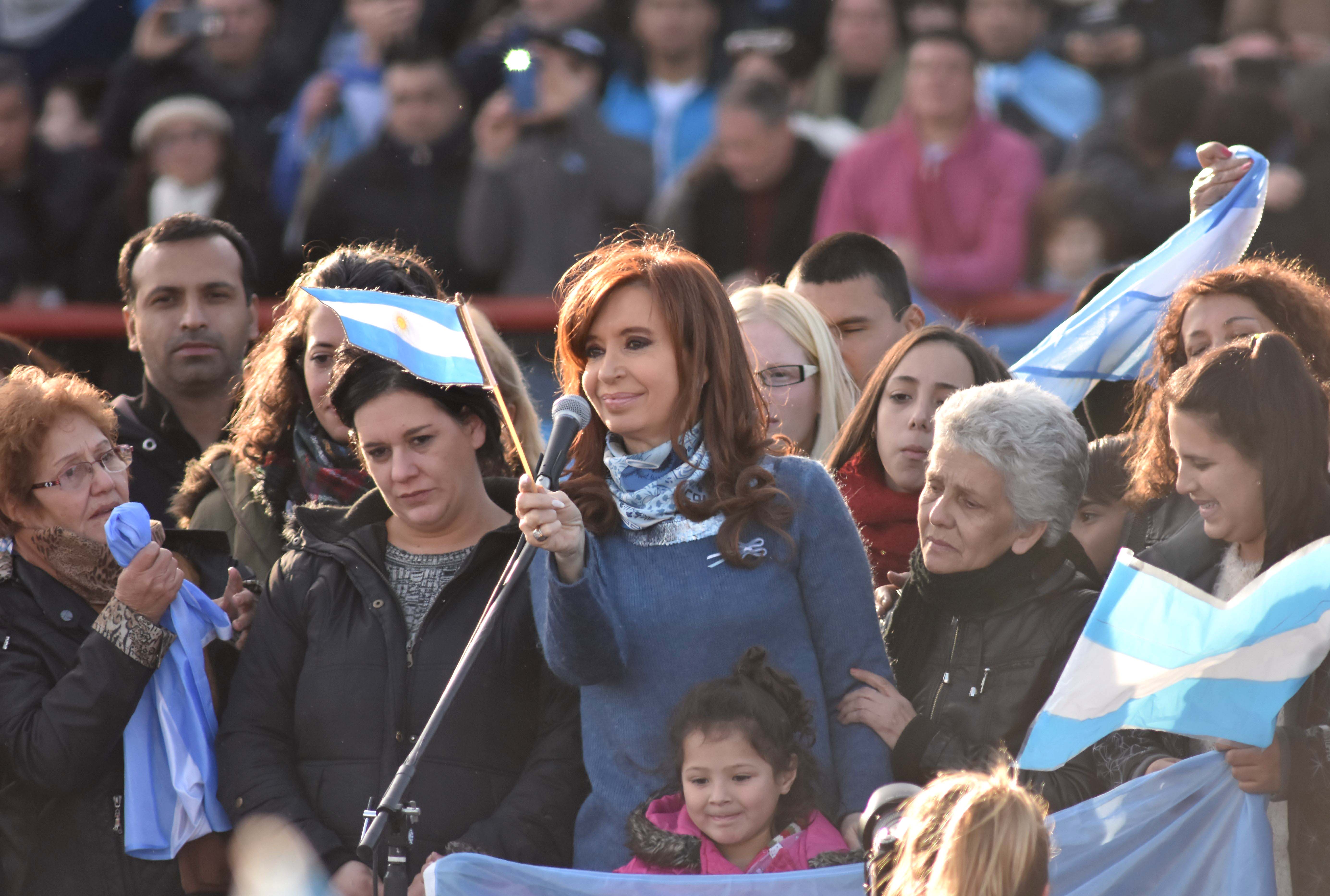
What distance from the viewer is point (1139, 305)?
14.0 feet

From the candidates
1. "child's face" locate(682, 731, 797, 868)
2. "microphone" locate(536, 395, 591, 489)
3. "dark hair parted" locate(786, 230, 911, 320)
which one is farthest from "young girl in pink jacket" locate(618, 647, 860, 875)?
"dark hair parted" locate(786, 230, 911, 320)

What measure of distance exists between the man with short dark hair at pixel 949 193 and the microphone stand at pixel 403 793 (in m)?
5.39

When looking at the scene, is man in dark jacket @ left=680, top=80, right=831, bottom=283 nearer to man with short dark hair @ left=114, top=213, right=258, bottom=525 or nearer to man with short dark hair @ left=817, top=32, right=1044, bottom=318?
man with short dark hair @ left=817, top=32, right=1044, bottom=318

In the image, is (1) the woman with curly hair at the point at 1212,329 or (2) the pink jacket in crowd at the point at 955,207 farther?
(2) the pink jacket in crowd at the point at 955,207

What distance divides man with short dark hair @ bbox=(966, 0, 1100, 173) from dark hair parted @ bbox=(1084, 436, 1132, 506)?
4511 mm

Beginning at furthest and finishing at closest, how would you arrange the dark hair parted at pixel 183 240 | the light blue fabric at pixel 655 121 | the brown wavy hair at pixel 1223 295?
the light blue fabric at pixel 655 121, the dark hair parted at pixel 183 240, the brown wavy hair at pixel 1223 295

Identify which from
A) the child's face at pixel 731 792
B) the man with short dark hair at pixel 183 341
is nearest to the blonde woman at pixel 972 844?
the child's face at pixel 731 792

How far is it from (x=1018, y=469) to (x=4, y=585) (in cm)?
218

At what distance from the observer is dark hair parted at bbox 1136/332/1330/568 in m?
3.05

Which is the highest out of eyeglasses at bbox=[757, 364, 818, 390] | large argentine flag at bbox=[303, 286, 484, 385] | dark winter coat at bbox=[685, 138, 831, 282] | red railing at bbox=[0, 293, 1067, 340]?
dark winter coat at bbox=[685, 138, 831, 282]

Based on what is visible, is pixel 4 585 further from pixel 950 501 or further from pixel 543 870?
pixel 950 501

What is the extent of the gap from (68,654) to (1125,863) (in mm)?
2189

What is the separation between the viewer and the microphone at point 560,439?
274 centimetres

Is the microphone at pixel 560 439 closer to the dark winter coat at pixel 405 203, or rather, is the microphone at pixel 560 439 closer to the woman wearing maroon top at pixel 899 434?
the woman wearing maroon top at pixel 899 434
